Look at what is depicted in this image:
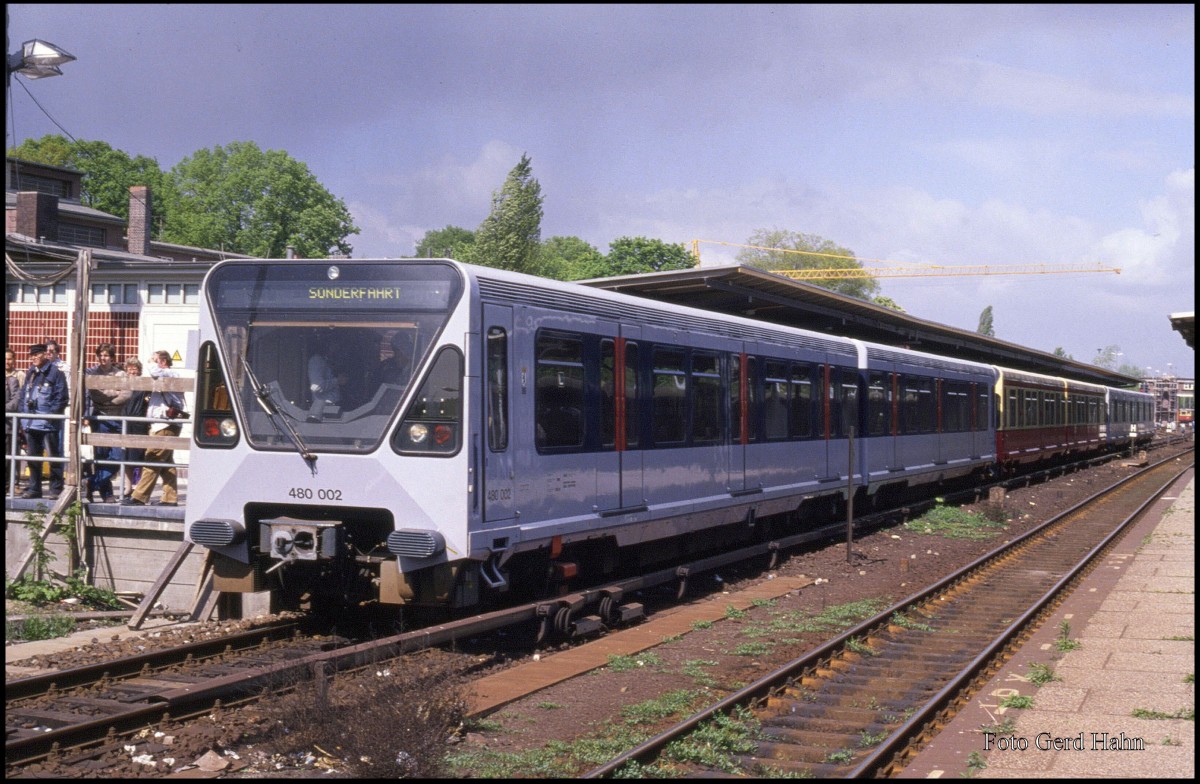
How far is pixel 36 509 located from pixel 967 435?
20.2 meters

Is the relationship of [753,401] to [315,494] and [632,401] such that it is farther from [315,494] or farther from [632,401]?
[315,494]

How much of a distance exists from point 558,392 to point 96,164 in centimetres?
7459

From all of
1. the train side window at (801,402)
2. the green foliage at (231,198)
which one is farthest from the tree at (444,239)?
the train side window at (801,402)

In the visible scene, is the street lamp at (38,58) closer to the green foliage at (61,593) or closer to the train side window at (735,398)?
the green foliage at (61,593)

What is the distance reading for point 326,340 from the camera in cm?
981

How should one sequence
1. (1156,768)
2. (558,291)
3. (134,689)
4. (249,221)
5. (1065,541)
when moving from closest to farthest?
(1156,768) < (134,689) < (558,291) < (1065,541) < (249,221)

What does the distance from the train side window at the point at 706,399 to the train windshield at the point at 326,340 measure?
4.81m

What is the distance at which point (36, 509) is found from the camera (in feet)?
43.0

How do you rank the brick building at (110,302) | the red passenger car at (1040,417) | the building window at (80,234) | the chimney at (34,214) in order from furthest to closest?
the building window at (80,234)
the chimney at (34,214)
the red passenger car at (1040,417)
the brick building at (110,302)

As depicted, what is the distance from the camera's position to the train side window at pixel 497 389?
32.1 feet

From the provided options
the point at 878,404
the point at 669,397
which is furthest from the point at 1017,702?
the point at 878,404

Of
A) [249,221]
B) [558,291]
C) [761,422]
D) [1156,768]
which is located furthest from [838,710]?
[249,221]

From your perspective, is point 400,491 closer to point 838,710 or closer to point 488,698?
point 488,698

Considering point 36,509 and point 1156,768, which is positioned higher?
point 36,509
